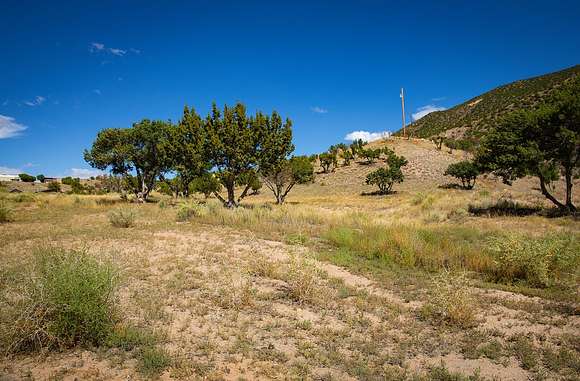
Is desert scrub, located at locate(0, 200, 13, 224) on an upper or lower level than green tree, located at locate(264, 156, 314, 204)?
lower

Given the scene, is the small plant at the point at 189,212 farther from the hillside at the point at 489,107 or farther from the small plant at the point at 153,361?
the hillside at the point at 489,107

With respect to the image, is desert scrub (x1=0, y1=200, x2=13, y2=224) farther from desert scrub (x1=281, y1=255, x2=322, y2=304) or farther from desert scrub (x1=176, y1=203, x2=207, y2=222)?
desert scrub (x1=281, y1=255, x2=322, y2=304)

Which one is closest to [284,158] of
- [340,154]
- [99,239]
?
[99,239]

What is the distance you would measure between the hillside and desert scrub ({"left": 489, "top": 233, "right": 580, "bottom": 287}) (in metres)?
64.1

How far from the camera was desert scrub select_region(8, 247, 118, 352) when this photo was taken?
17.1 feet

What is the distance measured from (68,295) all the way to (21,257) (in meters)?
6.65

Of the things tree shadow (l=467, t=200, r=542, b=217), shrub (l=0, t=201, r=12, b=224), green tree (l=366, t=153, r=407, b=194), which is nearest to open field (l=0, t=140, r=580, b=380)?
shrub (l=0, t=201, r=12, b=224)

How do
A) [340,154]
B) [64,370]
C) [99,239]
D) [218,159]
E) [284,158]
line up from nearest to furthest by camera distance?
[64,370], [99,239], [218,159], [284,158], [340,154]

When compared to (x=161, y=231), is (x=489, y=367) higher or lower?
lower

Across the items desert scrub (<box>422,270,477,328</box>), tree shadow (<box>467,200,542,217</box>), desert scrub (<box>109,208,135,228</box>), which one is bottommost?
desert scrub (<box>422,270,477,328</box>)

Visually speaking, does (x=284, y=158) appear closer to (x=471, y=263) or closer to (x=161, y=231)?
(x=161, y=231)

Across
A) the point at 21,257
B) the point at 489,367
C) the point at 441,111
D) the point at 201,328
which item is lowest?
the point at 489,367

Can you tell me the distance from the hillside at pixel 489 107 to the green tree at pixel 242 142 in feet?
177

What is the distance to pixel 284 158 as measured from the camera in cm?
2666
